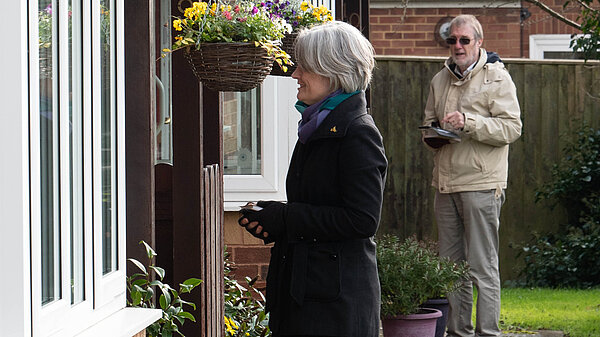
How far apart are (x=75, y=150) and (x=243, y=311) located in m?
2.97

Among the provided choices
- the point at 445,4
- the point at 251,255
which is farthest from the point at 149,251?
the point at 445,4

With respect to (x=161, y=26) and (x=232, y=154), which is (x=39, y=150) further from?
(x=232, y=154)

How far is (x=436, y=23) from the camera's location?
10422mm

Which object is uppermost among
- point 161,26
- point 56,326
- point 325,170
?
point 161,26

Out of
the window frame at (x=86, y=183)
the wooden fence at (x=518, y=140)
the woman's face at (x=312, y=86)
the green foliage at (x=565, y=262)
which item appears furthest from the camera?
the wooden fence at (x=518, y=140)

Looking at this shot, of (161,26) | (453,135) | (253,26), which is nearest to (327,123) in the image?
(253,26)

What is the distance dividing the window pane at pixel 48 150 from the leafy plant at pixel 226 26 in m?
1.21

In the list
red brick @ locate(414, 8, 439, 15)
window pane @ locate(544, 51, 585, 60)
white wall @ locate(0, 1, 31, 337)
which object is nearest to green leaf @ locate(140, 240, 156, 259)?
white wall @ locate(0, 1, 31, 337)

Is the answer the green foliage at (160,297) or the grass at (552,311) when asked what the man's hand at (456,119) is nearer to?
the grass at (552,311)

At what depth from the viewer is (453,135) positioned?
226 inches

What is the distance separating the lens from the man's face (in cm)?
594

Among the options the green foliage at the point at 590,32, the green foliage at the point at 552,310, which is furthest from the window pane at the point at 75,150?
the green foliage at the point at 590,32

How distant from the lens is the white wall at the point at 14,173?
6.20ft

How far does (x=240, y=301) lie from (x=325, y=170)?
7.96ft
